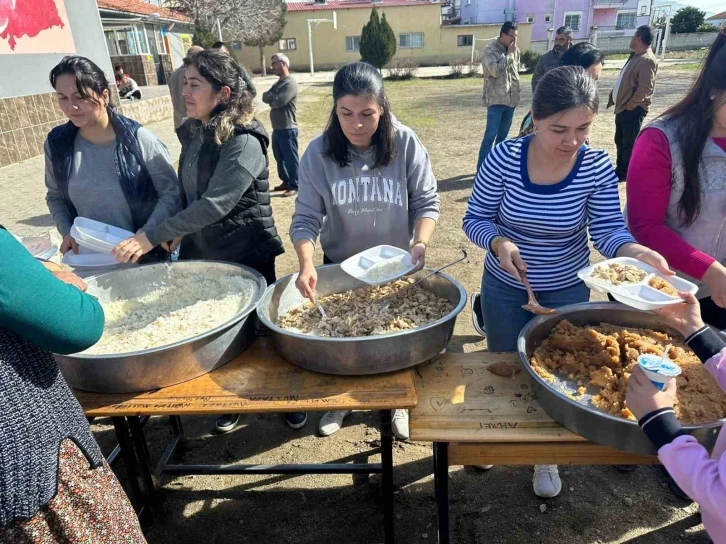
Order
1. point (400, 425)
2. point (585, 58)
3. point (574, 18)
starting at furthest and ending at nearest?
→ point (574, 18) < point (585, 58) < point (400, 425)

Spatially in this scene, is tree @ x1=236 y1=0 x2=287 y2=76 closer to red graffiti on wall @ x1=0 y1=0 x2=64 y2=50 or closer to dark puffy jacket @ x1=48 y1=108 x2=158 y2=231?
red graffiti on wall @ x1=0 y1=0 x2=64 y2=50

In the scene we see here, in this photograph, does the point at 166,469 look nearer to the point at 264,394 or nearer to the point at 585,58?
the point at 264,394

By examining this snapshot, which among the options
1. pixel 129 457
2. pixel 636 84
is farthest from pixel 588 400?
pixel 636 84

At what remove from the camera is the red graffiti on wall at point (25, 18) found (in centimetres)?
631

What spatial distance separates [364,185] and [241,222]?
612mm

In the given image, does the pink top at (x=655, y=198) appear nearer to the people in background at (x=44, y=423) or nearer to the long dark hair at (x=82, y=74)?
the people in background at (x=44, y=423)

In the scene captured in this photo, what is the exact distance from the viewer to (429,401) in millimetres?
1609

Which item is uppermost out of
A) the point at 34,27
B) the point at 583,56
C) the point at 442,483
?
the point at 34,27

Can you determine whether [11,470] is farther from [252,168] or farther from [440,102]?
[440,102]

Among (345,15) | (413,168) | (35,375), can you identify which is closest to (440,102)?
(413,168)

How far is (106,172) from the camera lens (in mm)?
2299

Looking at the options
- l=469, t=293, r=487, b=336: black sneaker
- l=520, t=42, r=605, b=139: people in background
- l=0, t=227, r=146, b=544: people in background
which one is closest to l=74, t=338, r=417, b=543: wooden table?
l=0, t=227, r=146, b=544: people in background

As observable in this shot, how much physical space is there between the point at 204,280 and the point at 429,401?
109 cm

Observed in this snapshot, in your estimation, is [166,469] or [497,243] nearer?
[497,243]
